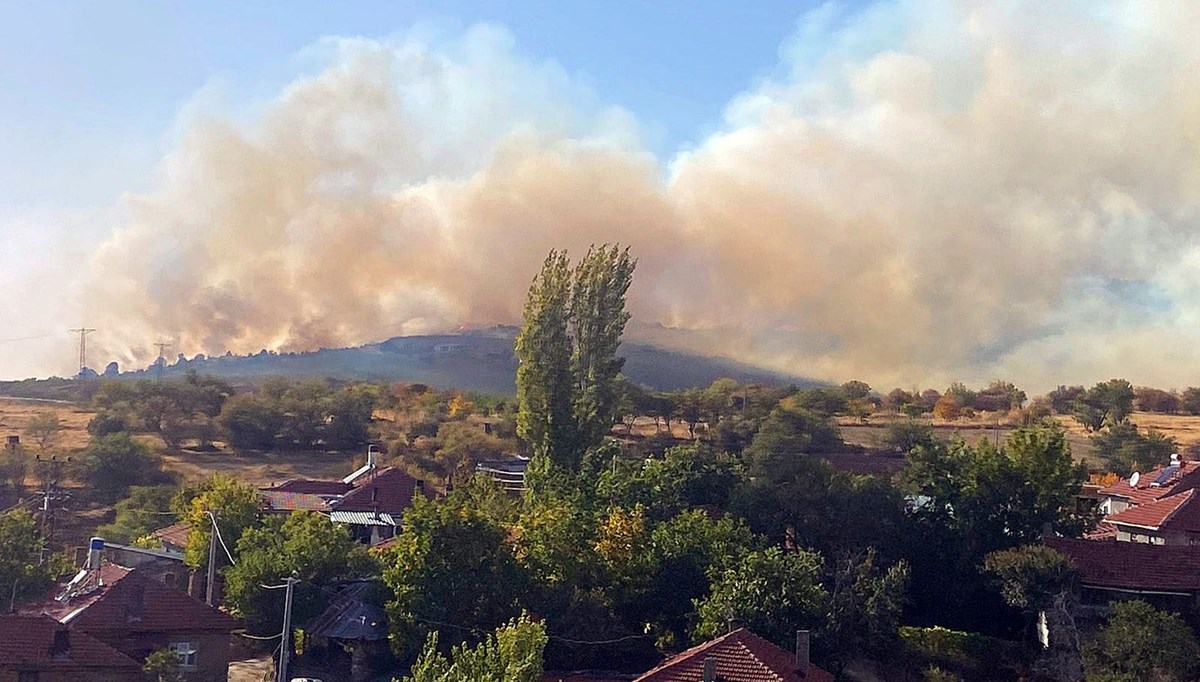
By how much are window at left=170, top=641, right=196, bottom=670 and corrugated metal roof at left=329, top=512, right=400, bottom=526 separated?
1486 centimetres

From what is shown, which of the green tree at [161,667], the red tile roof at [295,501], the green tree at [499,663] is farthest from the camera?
the red tile roof at [295,501]

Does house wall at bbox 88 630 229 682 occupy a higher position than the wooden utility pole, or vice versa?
the wooden utility pole

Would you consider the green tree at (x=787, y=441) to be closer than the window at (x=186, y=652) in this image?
No

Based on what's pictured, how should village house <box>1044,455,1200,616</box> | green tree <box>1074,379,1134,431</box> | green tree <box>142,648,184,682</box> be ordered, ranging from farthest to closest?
green tree <box>1074,379,1134,431</box> < village house <box>1044,455,1200,616</box> < green tree <box>142,648,184,682</box>

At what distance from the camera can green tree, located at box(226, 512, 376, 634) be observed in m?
31.4

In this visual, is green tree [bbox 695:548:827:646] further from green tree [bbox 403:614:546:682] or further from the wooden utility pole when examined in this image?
the wooden utility pole

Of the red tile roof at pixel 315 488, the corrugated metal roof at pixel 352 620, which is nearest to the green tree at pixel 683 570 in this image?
the corrugated metal roof at pixel 352 620

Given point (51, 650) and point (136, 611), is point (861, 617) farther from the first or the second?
point (51, 650)

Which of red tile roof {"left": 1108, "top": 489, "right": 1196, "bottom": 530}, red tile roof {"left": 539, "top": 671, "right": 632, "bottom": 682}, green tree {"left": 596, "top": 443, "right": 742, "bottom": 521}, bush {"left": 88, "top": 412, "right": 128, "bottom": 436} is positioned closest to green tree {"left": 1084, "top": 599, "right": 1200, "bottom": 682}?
red tile roof {"left": 1108, "top": 489, "right": 1196, "bottom": 530}

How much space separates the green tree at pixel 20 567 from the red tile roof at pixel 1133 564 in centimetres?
2668

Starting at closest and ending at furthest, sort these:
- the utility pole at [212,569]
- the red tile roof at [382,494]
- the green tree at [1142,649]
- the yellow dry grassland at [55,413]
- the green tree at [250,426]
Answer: the green tree at [1142,649]
the utility pole at [212,569]
the red tile roof at [382,494]
the yellow dry grassland at [55,413]
the green tree at [250,426]

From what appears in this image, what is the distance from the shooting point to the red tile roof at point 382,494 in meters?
45.7

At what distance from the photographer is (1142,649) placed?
2658cm

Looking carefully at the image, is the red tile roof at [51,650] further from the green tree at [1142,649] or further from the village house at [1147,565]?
the village house at [1147,565]
